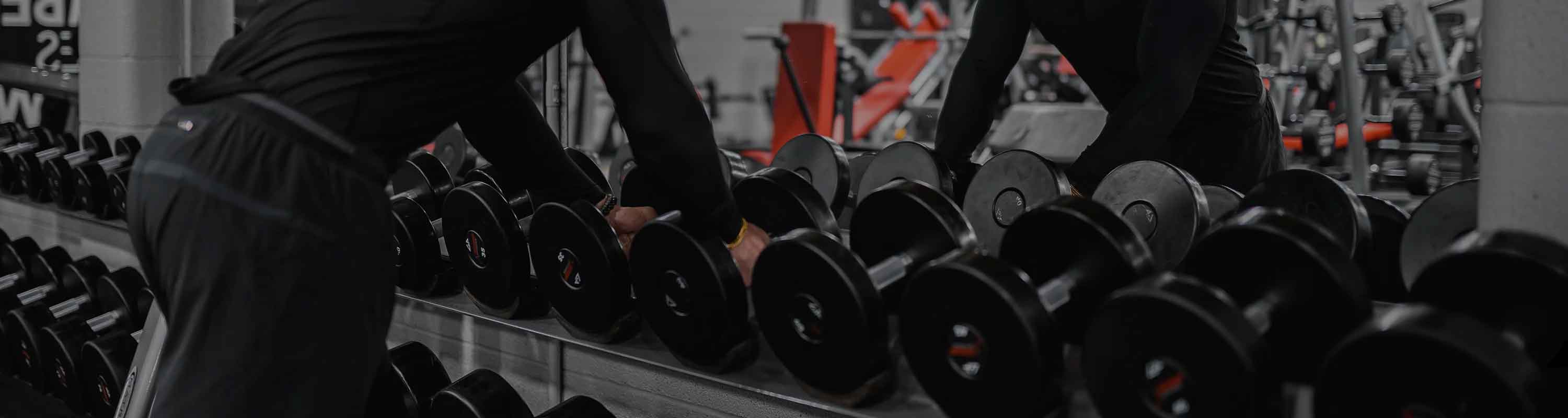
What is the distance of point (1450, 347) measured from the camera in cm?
73

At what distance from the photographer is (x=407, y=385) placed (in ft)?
5.26

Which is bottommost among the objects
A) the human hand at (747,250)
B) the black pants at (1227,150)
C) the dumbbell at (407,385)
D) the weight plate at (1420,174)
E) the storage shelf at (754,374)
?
the dumbbell at (407,385)

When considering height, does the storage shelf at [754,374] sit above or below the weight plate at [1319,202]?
below

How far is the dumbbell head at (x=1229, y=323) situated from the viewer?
845 millimetres

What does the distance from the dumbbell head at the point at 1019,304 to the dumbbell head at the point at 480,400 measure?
0.65 metres

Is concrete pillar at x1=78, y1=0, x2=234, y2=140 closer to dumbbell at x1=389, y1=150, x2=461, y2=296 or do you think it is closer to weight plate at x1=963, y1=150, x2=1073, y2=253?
dumbbell at x1=389, y1=150, x2=461, y2=296

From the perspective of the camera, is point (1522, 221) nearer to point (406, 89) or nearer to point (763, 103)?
point (406, 89)

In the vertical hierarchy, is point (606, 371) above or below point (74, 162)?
below

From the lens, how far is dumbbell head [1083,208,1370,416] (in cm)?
85

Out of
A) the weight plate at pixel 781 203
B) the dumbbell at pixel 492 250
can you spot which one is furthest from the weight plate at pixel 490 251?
the weight plate at pixel 781 203

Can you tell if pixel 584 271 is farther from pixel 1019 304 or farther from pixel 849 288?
pixel 1019 304

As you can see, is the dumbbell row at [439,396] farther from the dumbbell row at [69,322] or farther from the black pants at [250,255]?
the dumbbell row at [69,322]

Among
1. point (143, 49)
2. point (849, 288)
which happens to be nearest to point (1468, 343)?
point (849, 288)

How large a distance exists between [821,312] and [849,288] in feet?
0.26
